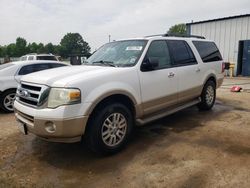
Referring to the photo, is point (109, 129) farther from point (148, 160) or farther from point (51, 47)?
point (51, 47)

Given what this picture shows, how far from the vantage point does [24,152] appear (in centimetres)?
421

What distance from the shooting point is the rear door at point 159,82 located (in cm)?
439

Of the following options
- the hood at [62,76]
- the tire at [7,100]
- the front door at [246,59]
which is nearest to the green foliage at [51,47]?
the front door at [246,59]

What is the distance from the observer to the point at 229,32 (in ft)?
53.9

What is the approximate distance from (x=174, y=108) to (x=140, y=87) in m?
1.31

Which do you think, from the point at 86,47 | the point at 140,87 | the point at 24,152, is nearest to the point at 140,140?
the point at 140,87

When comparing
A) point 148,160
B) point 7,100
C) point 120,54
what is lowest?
point 148,160

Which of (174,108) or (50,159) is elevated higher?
(174,108)

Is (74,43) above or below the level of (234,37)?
above

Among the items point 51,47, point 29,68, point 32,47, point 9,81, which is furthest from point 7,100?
point 32,47

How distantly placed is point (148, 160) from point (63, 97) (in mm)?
1536

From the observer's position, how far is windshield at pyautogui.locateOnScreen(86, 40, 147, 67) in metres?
4.42

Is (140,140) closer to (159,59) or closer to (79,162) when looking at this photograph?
(79,162)

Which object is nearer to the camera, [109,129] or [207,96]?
[109,129]
